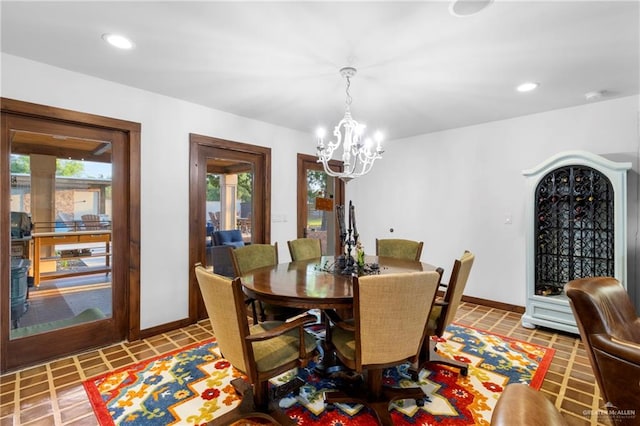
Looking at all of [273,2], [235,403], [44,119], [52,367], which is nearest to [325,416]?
[235,403]

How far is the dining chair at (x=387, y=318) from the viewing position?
161 cm

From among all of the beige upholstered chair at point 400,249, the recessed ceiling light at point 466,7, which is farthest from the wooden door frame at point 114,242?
the recessed ceiling light at point 466,7

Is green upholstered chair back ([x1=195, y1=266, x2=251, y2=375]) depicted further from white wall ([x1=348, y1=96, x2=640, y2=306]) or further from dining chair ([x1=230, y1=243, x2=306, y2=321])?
white wall ([x1=348, y1=96, x2=640, y2=306])

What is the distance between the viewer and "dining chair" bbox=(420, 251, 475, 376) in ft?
6.86

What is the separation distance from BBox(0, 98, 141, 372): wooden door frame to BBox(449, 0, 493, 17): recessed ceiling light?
2935 mm

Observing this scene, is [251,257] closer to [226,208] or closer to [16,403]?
[226,208]

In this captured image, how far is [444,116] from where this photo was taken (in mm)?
3904

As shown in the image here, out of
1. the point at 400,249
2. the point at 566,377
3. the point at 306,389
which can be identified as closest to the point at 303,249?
the point at 400,249

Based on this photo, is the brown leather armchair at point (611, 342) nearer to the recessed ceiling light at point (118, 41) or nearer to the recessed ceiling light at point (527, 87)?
the recessed ceiling light at point (527, 87)

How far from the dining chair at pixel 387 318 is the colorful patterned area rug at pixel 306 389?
1.24 feet

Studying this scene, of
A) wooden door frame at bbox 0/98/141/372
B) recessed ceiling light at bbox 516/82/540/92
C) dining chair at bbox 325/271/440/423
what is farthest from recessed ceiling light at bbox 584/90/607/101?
wooden door frame at bbox 0/98/141/372

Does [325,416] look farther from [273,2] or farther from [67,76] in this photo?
[67,76]

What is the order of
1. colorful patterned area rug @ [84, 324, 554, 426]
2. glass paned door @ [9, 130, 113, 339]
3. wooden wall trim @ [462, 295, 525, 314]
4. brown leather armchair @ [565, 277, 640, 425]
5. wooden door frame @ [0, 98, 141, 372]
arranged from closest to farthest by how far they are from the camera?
1. brown leather armchair @ [565, 277, 640, 425]
2. colorful patterned area rug @ [84, 324, 554, 426]
3. wooden door frame @ [0, 98, 141, 372]
4. glass paned door @ [9, 130, 113, 339]
5. wooden wall trim @ [462, 295, 525, 314]

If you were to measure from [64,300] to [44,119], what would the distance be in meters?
1.63
